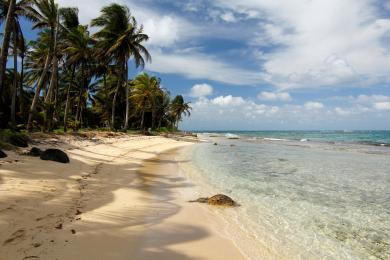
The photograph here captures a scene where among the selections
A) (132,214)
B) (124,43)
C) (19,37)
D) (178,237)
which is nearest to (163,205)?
(132,214)

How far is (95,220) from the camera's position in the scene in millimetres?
5816

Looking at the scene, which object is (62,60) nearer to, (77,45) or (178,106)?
(77,45)

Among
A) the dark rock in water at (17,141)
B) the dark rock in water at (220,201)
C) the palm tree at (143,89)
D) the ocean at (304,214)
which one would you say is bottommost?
the ocean at (304,214)

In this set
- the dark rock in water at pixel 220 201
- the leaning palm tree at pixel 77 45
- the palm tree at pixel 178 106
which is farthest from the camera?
the palm tree at pixel 178 106

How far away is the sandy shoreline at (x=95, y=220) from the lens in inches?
179

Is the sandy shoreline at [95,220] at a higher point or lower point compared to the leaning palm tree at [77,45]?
lower

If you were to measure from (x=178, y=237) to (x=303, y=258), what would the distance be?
2.09m

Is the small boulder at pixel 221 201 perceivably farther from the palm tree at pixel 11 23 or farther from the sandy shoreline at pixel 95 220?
the palm tree at pixel 11 23

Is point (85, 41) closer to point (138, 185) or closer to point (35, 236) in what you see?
point (138, 185)

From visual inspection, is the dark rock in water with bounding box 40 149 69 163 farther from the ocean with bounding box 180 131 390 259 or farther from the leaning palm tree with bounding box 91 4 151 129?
the leaning palm tree with bounding box 91 4 151 129

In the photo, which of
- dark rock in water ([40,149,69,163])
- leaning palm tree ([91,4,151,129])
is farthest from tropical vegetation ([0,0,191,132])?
dark rock in water ([40,149,69,163])

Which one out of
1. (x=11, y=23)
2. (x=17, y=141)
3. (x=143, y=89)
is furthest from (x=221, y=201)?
(x=143, y=89)

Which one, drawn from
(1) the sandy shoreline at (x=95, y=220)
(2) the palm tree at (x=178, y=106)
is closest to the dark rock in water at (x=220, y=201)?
(1) the sandy shoreline at (x=95, y=220)

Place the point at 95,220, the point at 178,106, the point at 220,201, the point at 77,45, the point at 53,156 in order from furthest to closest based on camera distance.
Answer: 1. the point at 178,106
2. the point at 77,45
3. the point at 53,156
4. the point at 220,201
5. the point at 95,220
